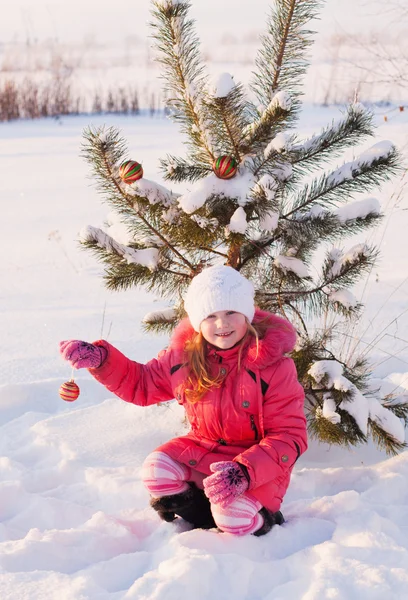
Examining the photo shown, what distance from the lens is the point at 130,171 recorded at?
7.14 ft

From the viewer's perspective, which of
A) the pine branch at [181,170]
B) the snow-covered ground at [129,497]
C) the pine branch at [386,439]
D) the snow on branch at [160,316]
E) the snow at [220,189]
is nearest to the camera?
the snow-covered ground at [129,497]

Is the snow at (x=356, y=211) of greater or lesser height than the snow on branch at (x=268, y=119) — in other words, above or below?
below

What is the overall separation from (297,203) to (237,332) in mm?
549

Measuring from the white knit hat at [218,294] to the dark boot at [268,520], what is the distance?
0.63 metres

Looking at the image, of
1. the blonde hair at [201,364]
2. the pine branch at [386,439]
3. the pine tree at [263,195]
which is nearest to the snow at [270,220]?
the pine tree at [263,195]

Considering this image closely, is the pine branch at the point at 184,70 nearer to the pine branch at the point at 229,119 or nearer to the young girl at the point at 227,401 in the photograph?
the pine branch at the point at 229,119

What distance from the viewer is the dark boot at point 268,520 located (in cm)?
210

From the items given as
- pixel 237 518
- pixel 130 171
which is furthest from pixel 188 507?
pixel 130 171

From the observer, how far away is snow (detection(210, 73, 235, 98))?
2.06 m

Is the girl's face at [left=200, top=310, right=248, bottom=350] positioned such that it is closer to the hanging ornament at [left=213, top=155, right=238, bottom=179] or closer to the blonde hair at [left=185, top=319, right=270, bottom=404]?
the blonde hair at [left=185, top=319, right=270, bottom=404]

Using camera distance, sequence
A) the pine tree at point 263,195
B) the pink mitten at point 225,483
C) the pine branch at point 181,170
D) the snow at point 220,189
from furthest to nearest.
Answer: the pine branch at point 181,170
the pine tree at point 263,195
the snow at point 220,189
the pink mitten at point 225,483

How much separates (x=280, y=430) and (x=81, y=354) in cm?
72

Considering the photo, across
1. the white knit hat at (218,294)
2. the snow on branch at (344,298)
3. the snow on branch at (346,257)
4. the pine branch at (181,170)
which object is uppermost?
the pine branch at (181,170)

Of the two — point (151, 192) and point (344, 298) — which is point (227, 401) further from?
point (151, 192)
